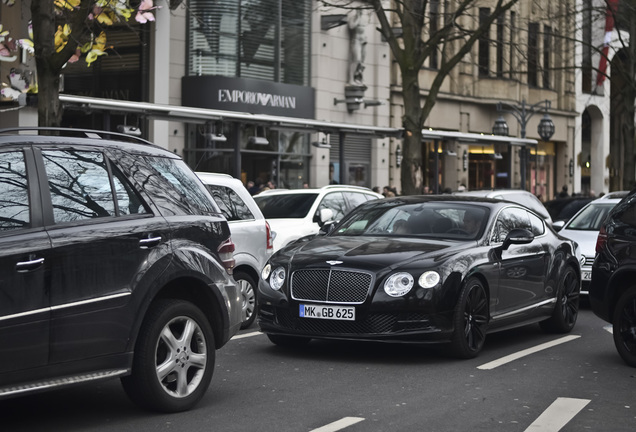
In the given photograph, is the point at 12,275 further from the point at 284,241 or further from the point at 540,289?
the point at 284,241

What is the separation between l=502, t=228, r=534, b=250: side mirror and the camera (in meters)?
11.7

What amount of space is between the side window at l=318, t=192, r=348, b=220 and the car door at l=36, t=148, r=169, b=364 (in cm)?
1053

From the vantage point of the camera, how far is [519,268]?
1200cm

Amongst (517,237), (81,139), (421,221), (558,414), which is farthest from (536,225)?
(81,139)

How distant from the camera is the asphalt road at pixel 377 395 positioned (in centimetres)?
757

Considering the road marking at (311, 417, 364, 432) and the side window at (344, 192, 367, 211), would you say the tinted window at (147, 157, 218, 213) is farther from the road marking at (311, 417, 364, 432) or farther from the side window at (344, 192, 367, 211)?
the side window at (344, 192, 367, 211)

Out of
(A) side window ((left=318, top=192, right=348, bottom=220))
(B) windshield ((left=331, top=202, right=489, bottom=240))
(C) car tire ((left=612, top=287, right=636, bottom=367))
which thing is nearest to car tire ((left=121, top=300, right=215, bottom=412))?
(B) windshield ((left=331, top=202, right=489, bottom=240))

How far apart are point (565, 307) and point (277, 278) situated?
3.91m

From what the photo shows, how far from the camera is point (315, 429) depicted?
24.1 ft

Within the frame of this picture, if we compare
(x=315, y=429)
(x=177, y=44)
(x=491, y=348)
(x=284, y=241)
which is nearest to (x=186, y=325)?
(x=315, y=429)

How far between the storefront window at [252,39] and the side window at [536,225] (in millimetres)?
19134

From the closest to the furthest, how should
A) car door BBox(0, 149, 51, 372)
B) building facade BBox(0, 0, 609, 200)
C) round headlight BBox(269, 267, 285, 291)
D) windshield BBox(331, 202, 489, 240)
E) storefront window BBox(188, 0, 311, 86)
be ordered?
car door BBox(0, 149, 51, 372) < round headlight BBox(269, 267, 285, 291) < windshield BBox(331, 202, 489, 240) < building facade BBox(0, 0, 609, 200) < storefront window BBox(188, 0, 311, 86)

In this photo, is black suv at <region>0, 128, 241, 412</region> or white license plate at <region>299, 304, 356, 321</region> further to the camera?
white license plate at <region>299, 304, 356, 321</region>

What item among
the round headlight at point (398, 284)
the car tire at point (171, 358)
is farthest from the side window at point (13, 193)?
the round headlight at point (398, 284)
